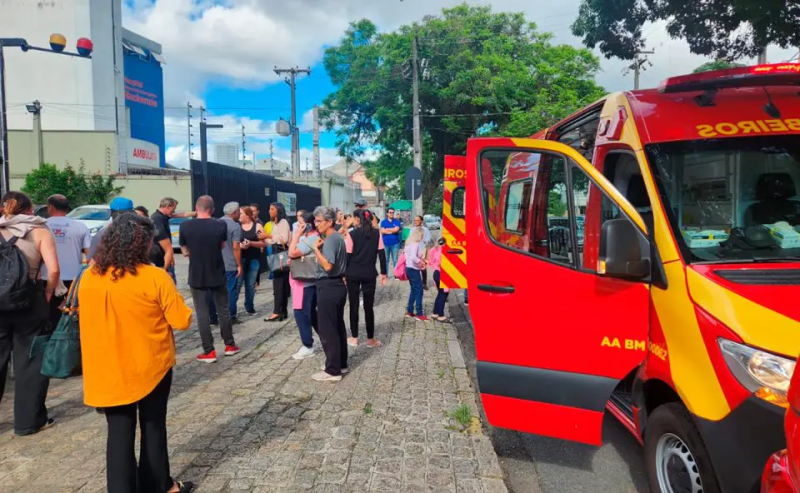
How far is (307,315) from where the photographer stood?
6211mm

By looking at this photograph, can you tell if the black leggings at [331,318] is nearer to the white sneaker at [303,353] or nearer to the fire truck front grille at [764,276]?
the white sneaker at [303,353]

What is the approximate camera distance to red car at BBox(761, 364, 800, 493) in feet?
5.14

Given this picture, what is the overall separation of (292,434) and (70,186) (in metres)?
27.0

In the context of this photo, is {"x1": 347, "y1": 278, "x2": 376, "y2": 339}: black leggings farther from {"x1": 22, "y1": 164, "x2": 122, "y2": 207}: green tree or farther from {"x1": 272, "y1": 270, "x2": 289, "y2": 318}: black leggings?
{"x1": 22, "y1": 164, "x2": 122, "y2": 207}: green tree

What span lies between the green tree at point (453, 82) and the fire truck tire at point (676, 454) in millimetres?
23349

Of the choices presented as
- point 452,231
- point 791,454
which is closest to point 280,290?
point 452,231

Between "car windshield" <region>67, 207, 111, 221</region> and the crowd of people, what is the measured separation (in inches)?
488

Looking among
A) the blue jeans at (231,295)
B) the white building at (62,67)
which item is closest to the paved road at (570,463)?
the blue jeans at (231,295)

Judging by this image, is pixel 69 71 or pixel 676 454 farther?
pixel 69 71

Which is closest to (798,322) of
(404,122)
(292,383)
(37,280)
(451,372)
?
(451,372)

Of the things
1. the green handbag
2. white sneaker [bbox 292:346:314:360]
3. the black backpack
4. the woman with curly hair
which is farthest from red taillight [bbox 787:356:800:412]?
white sneaker [bbox 292:346:314:360]

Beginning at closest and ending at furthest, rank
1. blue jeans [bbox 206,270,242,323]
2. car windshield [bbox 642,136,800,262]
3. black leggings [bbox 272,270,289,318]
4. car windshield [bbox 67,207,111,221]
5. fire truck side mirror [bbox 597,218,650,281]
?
fire truck side mirror [bbox 597,218,650,281], car windshield [bbox 642,136,800,262], blue jeans [bbox 206,270,242,323], black leggings [bbox 272,270,289,318], car windshield [bbox 67,207,111,221]

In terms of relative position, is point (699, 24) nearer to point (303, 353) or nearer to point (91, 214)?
point (303, 353)

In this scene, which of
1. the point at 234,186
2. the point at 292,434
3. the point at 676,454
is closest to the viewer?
the point at 676,454
